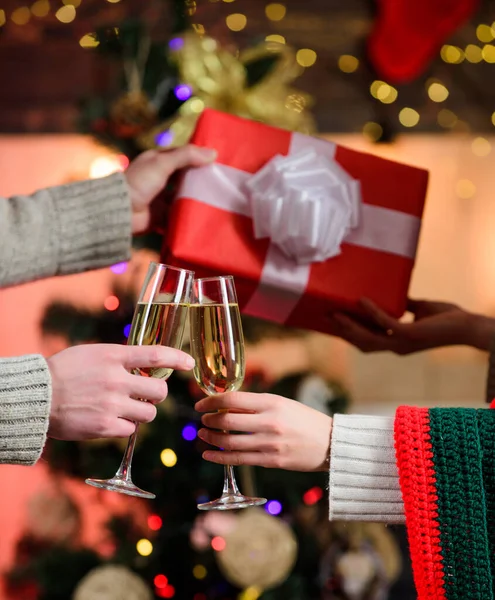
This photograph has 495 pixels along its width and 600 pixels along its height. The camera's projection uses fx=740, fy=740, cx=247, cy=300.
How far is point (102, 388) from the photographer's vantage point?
3.10 feet

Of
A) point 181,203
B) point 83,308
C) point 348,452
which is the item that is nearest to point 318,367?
point 83,308

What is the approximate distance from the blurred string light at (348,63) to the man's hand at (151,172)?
1.86 metres

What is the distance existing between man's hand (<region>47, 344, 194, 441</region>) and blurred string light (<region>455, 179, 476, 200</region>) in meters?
2.91

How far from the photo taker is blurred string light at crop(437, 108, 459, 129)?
3.21 m

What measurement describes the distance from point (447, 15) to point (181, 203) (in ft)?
6.68

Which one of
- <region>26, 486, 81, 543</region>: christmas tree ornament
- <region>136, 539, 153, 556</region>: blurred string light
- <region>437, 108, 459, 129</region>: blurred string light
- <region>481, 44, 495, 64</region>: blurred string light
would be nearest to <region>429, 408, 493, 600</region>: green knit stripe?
<region>136, 539, 153, 556</region>: blurred string light

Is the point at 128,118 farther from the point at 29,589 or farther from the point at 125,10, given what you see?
the point at 29,589

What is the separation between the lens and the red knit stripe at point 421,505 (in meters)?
0.95

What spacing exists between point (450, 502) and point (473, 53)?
2.66 meters

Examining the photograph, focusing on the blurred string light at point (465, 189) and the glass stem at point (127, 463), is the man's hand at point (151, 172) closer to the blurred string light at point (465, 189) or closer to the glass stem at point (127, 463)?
the glass stem at point (127, 463)

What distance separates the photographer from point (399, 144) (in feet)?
11.2

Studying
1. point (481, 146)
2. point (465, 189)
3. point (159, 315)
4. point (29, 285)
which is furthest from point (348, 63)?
point (159, 315)

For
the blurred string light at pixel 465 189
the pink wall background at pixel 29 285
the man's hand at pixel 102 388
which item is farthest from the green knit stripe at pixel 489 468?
the blurred string light at pixel 465 189

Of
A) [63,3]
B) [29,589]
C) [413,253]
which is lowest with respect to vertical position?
[29,589]
